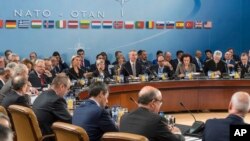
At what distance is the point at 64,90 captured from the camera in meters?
5.34

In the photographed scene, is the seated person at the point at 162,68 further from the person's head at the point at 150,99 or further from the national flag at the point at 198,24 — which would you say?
the person's head at the point at 150,99

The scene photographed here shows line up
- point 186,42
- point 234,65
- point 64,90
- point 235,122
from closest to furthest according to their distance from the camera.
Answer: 1. point 235,122
2. point 64,90
3. point 234,65
4. point 186,42

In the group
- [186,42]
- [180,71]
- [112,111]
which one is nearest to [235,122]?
[112,111]

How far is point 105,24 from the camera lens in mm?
12453

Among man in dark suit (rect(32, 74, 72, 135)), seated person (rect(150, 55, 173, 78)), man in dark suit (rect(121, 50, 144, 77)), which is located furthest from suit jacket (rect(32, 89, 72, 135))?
seated person (rect(150, 55, 173, 78))

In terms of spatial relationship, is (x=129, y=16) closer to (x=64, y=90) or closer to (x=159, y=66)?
→ (x=159, y=66)

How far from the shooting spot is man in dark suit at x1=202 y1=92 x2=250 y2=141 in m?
3.84

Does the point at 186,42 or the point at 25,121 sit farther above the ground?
the point at 186,42

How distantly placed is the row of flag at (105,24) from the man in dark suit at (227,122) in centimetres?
839

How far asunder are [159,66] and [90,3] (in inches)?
116

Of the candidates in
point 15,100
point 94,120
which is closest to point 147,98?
point 94,120

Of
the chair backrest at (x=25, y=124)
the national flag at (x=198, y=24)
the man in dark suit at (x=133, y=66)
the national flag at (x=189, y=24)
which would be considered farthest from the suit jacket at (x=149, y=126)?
the national flag at (x=198, y=24)

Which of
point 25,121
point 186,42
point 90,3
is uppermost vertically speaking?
point 90,3

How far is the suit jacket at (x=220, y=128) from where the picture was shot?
3.83m
